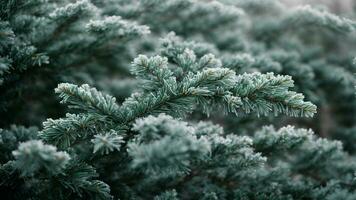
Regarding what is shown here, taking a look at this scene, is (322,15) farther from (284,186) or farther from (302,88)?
(284,186)

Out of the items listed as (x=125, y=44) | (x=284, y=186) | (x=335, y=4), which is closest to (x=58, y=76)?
(x=125, y=44)

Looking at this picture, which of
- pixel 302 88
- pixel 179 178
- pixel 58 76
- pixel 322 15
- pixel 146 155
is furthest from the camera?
pixel 302 88

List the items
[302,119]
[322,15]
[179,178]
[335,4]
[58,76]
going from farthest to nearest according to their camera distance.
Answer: [335,4] → [302,119] → [322,15] → [58,76] → [179,178]

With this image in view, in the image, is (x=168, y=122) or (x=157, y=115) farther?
(x=157, y=115)

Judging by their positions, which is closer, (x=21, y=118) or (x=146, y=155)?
(x=146, y=155)

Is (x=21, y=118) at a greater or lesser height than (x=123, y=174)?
greater

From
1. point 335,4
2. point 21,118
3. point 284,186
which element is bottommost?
point 284,186

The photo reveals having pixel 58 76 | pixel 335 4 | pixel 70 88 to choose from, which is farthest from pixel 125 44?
pixel 335 4
